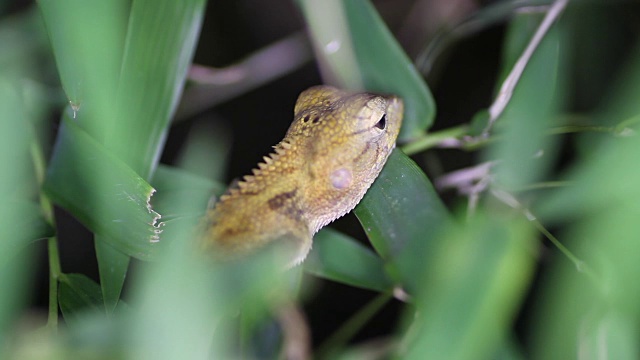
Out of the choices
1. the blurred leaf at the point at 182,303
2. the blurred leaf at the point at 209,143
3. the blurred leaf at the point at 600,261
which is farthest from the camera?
the blurred leaf at the point at 209,143

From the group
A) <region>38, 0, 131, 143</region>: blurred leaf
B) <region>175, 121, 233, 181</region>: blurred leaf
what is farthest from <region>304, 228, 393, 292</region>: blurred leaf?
<region>175, 121, 233, 181</region>: blurred leaf

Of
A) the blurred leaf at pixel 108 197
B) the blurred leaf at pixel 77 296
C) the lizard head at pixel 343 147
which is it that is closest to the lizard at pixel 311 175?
the lizard head at pixel 343 147

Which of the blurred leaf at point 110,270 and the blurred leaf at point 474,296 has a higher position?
the blurred leaf at point 474,296

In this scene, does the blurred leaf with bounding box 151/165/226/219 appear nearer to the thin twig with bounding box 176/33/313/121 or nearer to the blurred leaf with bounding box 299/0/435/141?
the blurred leaf with bounding box 299/0/435/141

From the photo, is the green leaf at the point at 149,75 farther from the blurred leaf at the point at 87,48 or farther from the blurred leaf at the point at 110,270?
the blurred leaf at the point at 110,270

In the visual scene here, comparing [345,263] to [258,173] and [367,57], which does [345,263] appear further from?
[367,57]

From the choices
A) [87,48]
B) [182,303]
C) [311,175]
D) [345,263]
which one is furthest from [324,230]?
[182,303]
